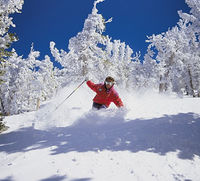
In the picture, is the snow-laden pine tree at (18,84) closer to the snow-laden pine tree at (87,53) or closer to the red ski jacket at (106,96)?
the snow-laden pine tree at (87,53)

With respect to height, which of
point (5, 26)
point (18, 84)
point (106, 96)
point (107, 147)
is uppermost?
point (5, 26)

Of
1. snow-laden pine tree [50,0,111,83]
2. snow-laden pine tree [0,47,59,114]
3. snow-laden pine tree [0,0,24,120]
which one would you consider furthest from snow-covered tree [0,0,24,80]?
snow-laden pine tree [0,47,59,114]

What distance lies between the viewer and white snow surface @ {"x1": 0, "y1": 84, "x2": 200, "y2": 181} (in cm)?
277

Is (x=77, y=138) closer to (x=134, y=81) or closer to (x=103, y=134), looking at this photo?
(x=103, y=134)

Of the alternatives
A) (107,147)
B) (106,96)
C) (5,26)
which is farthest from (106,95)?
(5,26)

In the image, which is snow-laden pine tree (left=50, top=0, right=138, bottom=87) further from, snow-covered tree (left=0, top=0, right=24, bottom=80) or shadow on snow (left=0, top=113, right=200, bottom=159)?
shadow on snow (left=0, top=113, right=200, bottom=159)

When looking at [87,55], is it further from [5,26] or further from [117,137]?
[117,137]

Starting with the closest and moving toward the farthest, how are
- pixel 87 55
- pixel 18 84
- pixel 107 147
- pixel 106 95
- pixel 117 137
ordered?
pixel 107 147, pixel 117 137, pixel 106 95, pixel 87 55, pixel 18 84

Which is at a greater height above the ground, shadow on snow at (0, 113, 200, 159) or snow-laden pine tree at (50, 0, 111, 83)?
snow-laden pine tree at (50, 0, 111, 83)

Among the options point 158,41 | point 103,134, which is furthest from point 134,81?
point 103,134

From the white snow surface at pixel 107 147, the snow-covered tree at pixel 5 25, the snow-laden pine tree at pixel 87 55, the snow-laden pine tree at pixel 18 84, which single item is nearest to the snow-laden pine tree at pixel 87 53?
the snow-laden pine tree at pixel 87 55

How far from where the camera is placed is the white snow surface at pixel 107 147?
Answer: 2.77 metres

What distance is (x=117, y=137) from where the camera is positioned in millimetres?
4250

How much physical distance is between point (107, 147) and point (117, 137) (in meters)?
0.65
